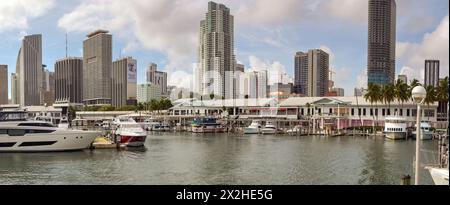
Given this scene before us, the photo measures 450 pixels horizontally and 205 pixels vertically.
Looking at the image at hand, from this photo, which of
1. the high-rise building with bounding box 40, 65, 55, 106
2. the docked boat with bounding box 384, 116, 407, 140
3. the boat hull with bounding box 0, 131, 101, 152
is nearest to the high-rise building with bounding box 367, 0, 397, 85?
the high-rise building with bounding box 40, 65, 55, 106

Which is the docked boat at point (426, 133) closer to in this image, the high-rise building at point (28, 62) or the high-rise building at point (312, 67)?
the high-rise building at point (312, 67)

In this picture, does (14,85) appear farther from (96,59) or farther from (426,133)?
(426,133)

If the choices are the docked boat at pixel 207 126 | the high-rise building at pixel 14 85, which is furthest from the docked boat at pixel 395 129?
the high-rise building at pixel 14 85

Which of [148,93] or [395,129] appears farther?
[148,93]

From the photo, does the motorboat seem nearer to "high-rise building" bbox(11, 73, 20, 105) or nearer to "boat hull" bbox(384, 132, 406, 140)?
"boat hull" bbox(384, 132, 406, 140)

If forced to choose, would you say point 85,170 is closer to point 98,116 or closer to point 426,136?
point 426,136

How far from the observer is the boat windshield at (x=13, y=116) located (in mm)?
23361

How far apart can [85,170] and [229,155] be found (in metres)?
8.66

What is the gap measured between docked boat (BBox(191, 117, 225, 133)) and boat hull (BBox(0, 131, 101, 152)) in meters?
26.2

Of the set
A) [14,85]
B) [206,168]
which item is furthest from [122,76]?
[14,85]

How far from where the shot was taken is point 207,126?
50438 millimetres

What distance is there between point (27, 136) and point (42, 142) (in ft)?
3.13

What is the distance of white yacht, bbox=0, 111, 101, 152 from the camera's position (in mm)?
23406
